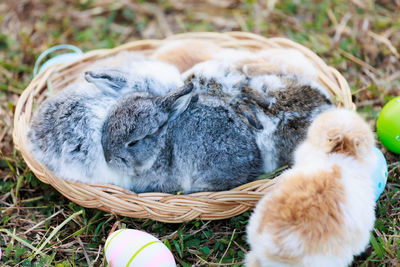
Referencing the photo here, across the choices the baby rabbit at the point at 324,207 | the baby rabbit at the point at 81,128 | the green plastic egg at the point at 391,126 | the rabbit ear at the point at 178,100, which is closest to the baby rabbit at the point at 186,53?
the baby rabbit at the point at 81,128

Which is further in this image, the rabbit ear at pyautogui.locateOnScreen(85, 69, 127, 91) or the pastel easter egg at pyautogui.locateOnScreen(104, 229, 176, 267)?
the rabbit ear at pyautogui.locateOnScreen(85, 69, 127, 91)

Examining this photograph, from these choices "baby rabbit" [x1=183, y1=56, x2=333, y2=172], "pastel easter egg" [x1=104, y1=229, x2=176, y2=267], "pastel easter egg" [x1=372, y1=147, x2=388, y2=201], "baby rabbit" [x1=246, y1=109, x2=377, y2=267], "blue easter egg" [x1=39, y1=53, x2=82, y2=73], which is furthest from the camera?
"blue easter egg" [x1=39, y1=53, x2=82, y2=73]

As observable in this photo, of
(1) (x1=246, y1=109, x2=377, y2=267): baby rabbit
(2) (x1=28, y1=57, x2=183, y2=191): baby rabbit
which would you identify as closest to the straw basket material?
(2) (x1=28, y1=57, x2=183, y2=191): baby rabbit

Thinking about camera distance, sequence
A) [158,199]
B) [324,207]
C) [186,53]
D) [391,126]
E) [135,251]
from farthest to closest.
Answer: [186,53] < [391,126] < [158,199] < [135,251] < [324,207]

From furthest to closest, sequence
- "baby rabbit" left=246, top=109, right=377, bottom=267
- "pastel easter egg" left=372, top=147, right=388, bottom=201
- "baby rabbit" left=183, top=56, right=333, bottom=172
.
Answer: "baby rabbit" left=183, top=56, right=333, bottom=172, "pastel easter egg" left=372, top=147, right=388, bottom=201, "baby rabbit" left=246, top=109, right=377, bottom=267

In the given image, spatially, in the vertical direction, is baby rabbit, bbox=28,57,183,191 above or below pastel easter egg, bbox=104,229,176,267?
above

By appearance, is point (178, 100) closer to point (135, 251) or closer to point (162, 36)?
point (135, 251)

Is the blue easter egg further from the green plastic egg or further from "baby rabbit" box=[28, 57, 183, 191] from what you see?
the green plastic egg

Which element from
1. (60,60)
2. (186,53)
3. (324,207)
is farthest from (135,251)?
(60,60)

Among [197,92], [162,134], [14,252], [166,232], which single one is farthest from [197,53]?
[14,252]
